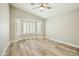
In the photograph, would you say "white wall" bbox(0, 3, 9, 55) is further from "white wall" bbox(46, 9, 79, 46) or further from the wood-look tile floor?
"white wall" bbox(46, 9, 79, 46)

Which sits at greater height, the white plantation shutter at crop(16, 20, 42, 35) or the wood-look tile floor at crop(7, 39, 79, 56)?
the white plantation shutter at crop(16, 20, 42, 35)

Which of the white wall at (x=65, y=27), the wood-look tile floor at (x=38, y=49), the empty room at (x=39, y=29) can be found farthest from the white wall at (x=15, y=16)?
the white wall at (x=65, y=27)

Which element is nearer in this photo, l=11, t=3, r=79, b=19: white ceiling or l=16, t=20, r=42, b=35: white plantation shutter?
l=11, t=3, r=79, b=19: white ceiling

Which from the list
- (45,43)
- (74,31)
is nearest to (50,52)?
(45,43)

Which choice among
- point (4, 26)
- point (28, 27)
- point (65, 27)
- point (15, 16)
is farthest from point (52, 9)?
point (4, 26)

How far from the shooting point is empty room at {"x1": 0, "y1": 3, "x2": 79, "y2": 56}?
2186 millimetres

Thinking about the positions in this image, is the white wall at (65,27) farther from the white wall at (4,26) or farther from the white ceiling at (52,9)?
the white wall at (4,26)

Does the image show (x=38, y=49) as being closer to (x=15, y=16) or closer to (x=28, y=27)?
(x=28, y=27)

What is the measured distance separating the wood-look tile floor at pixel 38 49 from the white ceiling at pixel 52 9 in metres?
0.55

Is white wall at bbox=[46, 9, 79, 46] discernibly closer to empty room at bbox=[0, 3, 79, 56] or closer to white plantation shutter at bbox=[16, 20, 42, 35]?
empty room at bbox=[0, 3, 79, 56]

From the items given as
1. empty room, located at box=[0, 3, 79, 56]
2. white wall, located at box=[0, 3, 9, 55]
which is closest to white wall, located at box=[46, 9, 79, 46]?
empty room, located at box=[0, 3, 79, 56]

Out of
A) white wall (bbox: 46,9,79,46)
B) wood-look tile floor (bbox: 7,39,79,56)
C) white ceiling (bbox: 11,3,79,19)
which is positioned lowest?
wood-look tile floor (bbox: 7,39,79,56)

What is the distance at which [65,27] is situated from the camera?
231 centimetres

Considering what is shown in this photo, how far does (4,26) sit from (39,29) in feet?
2.30
